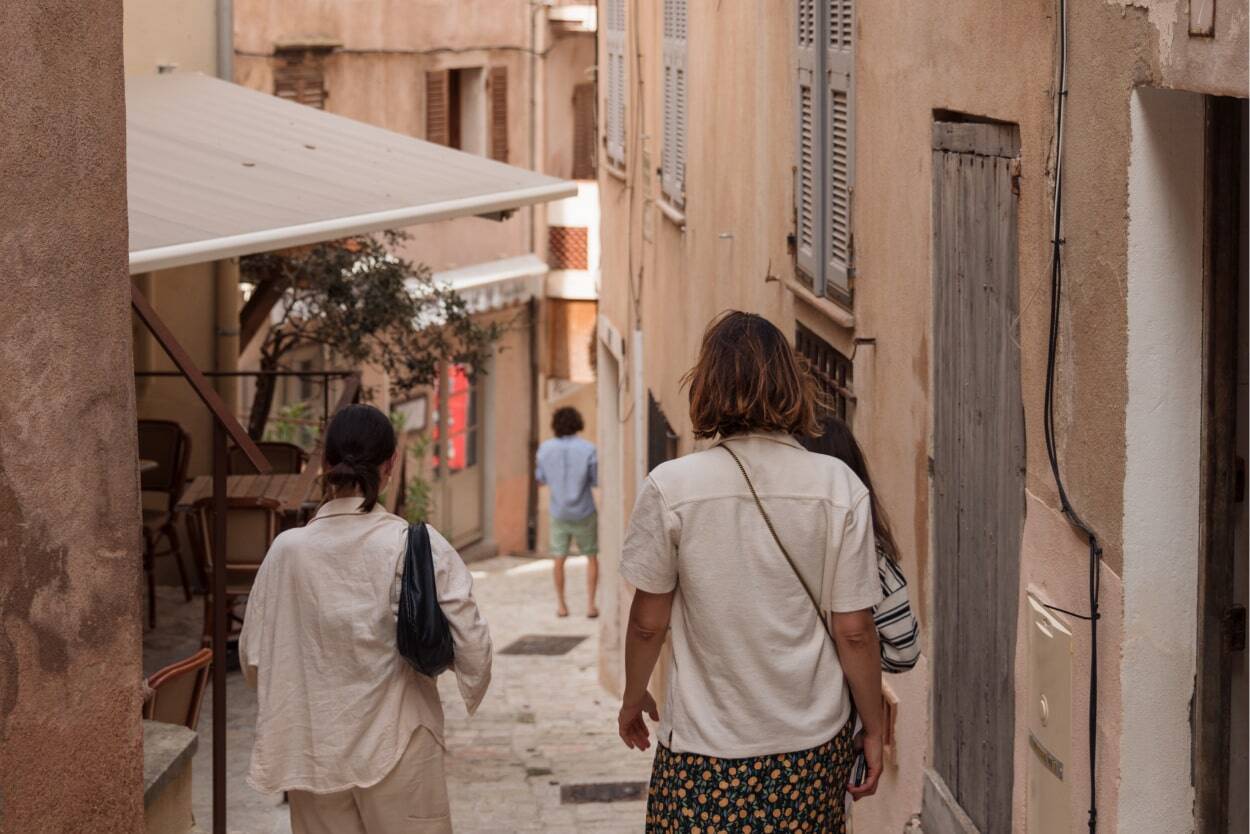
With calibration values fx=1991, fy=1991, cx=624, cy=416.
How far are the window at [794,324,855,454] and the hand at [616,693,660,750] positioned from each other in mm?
2411

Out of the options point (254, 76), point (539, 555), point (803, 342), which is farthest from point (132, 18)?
point (539, 555)

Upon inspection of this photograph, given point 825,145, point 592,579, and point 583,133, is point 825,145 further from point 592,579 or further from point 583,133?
point 583,133

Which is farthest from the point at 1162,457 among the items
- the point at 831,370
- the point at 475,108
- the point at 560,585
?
the point at 475,108

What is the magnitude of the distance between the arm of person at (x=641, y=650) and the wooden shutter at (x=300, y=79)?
54.4 feet

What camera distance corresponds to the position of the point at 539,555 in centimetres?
2589

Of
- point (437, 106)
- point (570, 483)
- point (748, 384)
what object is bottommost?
point (570, 483)

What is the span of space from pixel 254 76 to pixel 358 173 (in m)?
11.3

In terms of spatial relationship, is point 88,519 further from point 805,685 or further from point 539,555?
point 539,555

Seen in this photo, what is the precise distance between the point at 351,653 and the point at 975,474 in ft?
5.58

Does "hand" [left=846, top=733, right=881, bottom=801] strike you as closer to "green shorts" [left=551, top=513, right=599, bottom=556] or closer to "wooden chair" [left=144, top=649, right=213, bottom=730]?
"wooden chair" [left=144, top=649, right=213, bottom=730]

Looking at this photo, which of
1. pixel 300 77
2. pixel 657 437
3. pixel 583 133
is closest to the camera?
pixel 657 437

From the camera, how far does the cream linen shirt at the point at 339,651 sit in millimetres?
4875

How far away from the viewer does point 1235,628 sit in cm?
392

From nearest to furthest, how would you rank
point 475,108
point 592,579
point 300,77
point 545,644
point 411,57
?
point 545,644, point 592,579, point 300,77, point 411,57, point 475,108
